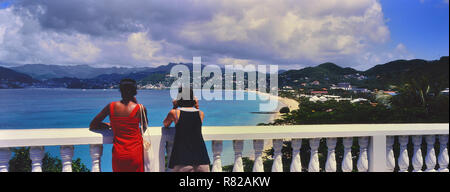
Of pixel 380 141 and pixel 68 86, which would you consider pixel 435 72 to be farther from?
pixel 68 86

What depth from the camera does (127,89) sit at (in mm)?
2082

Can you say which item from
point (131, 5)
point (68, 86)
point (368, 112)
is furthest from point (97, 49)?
point (368, 112)

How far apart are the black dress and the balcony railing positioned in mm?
114

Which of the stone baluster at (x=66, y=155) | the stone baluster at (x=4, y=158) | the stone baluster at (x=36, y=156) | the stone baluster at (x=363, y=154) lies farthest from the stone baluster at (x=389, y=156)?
the stone baluster at (x=4, y=158)

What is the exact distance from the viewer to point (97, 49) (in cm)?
6581

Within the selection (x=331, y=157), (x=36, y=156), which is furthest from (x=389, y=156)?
(x=36, y=156)

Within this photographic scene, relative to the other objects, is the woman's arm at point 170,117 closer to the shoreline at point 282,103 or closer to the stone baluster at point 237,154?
the stone baluster at point 237,154

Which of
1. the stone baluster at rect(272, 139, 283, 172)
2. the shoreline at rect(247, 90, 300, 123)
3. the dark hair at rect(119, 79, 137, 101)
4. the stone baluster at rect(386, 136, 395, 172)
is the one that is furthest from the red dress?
the shoreline at rect(247, 90, 300, 123)

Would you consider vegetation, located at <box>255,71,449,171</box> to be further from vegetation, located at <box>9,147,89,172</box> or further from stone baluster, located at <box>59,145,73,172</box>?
stone baluster, located at <box>59,145,73,172</box>

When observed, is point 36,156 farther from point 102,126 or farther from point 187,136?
point 187,136

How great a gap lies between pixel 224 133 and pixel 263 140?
0.40 metres

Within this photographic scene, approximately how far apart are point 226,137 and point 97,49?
72600 millimetres

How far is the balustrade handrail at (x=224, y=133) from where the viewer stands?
6.53 feet

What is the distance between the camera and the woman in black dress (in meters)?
2.06
